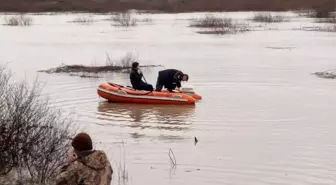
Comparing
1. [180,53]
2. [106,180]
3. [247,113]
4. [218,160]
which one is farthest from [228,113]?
[180,53]

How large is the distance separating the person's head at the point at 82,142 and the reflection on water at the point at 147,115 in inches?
342

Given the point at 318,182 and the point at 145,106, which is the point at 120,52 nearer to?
the point at 145,106

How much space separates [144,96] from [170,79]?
911mm

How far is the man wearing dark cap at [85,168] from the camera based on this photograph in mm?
5875

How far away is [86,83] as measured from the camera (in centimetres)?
2184

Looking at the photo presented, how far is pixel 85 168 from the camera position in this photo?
5996 millimetres

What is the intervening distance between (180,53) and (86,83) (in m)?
10.5

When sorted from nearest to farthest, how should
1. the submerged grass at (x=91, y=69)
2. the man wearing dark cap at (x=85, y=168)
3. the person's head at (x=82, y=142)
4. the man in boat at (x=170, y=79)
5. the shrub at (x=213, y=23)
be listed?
the person's head at (x=82, y=142) → the man wearing dark cap at (x=85, y=168) → the man in boat at (x=170, y=79) → the submerged grass at (x=91, y=69) → the shrub at (x=213, y=23)

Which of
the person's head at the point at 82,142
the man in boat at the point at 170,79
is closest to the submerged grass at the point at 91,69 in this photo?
the man in boat at the point at 170,79

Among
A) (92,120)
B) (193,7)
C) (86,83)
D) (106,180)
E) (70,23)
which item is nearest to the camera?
(106,180)

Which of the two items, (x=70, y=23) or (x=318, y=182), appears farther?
(x=70, y=23)

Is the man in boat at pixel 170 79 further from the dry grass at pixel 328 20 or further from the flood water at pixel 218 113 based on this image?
the dry grass at pixel 328 20

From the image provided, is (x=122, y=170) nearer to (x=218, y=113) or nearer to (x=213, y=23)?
(x=218, y=113)

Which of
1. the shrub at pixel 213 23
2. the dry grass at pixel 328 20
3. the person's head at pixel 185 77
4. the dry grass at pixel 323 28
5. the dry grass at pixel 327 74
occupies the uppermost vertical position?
the person's head at pixel 185 77
